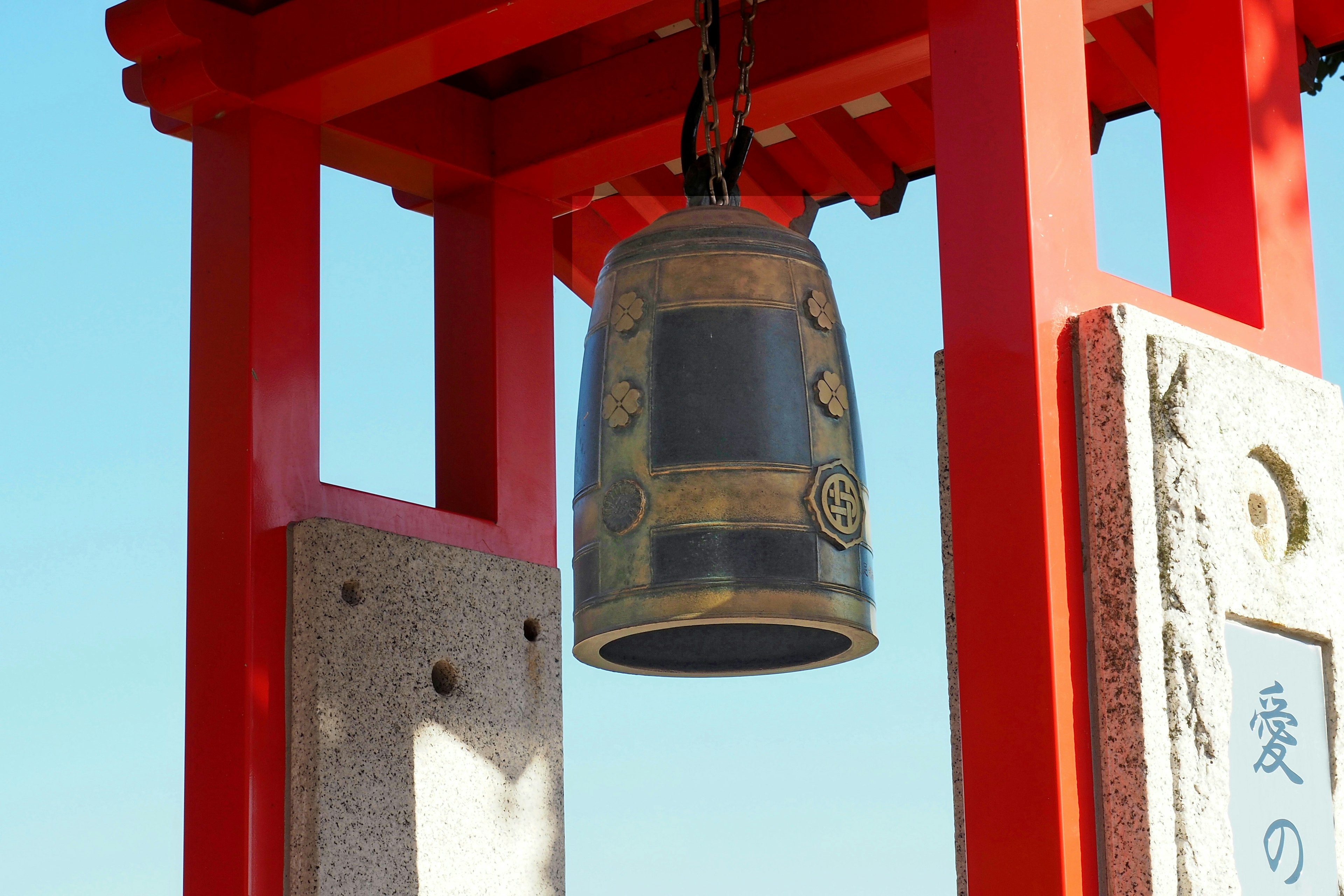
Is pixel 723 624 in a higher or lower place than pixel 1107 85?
lower

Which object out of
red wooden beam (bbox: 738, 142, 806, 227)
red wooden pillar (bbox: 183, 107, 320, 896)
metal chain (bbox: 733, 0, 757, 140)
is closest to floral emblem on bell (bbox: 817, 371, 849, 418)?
metal chain (bbox: 733, 0, 757, 140)

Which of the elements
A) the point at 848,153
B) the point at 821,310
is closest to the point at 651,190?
the point at 848,153

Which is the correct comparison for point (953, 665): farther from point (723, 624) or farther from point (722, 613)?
point (723, 624)

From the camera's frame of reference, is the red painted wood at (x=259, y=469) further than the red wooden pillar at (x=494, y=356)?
No

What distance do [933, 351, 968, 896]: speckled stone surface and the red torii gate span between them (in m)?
0.12

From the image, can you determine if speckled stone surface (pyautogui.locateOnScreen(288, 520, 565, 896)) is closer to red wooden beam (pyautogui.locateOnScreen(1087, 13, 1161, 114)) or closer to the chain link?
the chain link

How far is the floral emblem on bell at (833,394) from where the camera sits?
Result: 3596mm

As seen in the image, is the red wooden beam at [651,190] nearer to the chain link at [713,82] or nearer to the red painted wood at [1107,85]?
the red painted wood at [1107,85]

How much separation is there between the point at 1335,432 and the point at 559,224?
2.44 metres

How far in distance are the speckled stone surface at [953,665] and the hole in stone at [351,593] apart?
1.45m

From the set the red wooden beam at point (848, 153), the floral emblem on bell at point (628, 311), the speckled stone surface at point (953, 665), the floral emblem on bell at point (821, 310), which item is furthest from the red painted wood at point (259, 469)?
the speckled stone surface at point (953, 665)

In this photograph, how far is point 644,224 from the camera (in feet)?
16.8

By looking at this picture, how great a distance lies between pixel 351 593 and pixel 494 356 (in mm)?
760

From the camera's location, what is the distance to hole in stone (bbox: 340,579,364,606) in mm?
3898
